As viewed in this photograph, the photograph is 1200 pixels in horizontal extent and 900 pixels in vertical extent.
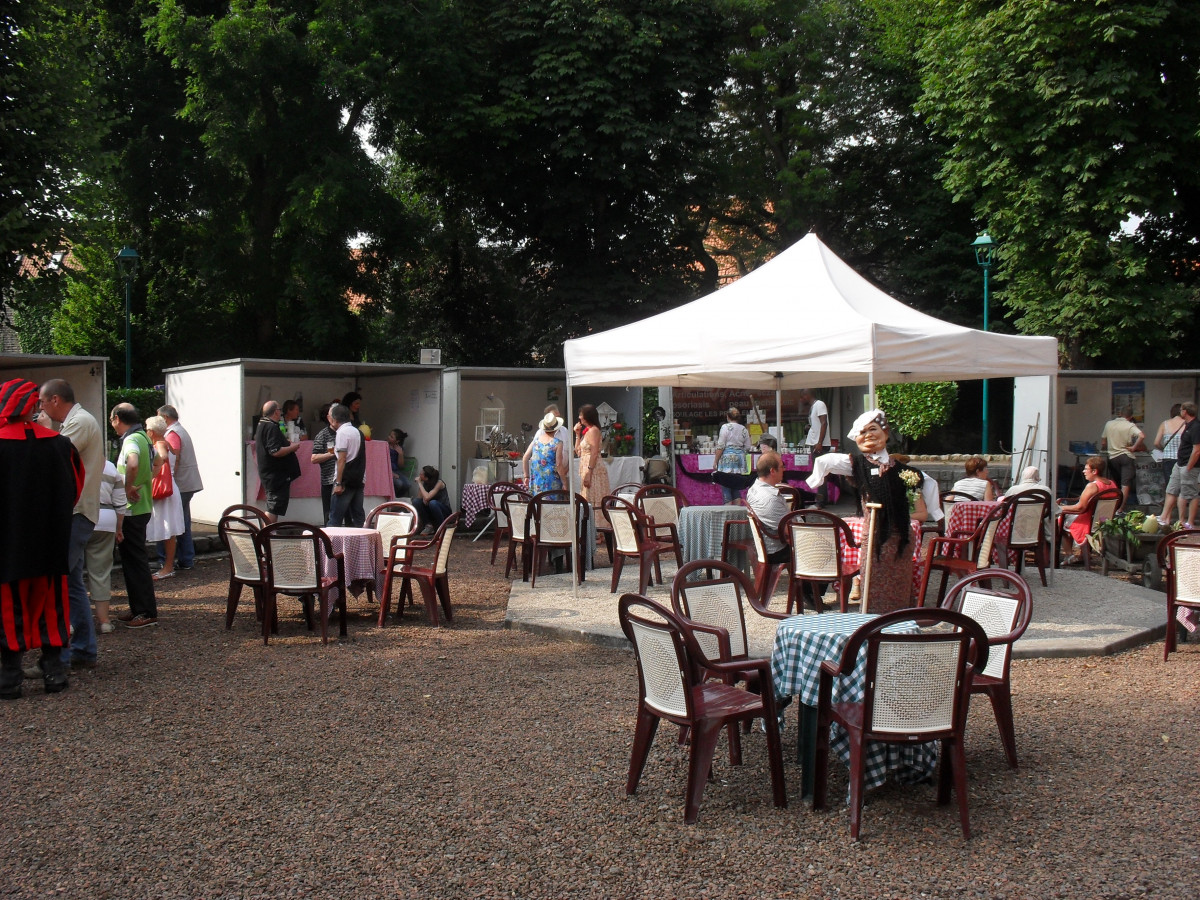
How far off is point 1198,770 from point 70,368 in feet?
37.4

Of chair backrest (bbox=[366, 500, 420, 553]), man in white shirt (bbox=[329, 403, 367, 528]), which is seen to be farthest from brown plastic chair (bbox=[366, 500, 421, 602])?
man in white shirt (bbox=[329, 403, 367, 528])

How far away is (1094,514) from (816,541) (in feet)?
15.8

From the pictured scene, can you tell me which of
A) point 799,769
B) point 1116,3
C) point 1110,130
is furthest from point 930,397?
point 799,769

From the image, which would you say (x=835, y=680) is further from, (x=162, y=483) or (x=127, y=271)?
(x=127, y=271)

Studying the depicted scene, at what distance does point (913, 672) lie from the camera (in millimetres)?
3453

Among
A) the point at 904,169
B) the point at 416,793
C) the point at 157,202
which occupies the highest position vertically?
the point at 904,169

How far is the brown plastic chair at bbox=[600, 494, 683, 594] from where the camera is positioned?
778 centimetres

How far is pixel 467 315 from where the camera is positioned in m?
26.2

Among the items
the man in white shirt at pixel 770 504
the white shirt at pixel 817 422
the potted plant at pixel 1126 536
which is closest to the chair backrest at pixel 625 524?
the man in white shirt at pixel 770 504

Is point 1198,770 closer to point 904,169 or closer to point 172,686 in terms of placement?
point 172,686

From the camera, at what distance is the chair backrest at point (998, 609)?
4.07 m

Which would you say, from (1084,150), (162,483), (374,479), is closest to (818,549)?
(162,483)

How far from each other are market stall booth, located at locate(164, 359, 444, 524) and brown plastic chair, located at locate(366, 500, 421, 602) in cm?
475

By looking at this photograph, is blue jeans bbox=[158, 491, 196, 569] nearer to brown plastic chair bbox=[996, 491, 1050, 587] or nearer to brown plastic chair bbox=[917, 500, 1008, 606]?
brown plastic chair bbox=[917, 500, 1008, 606]
